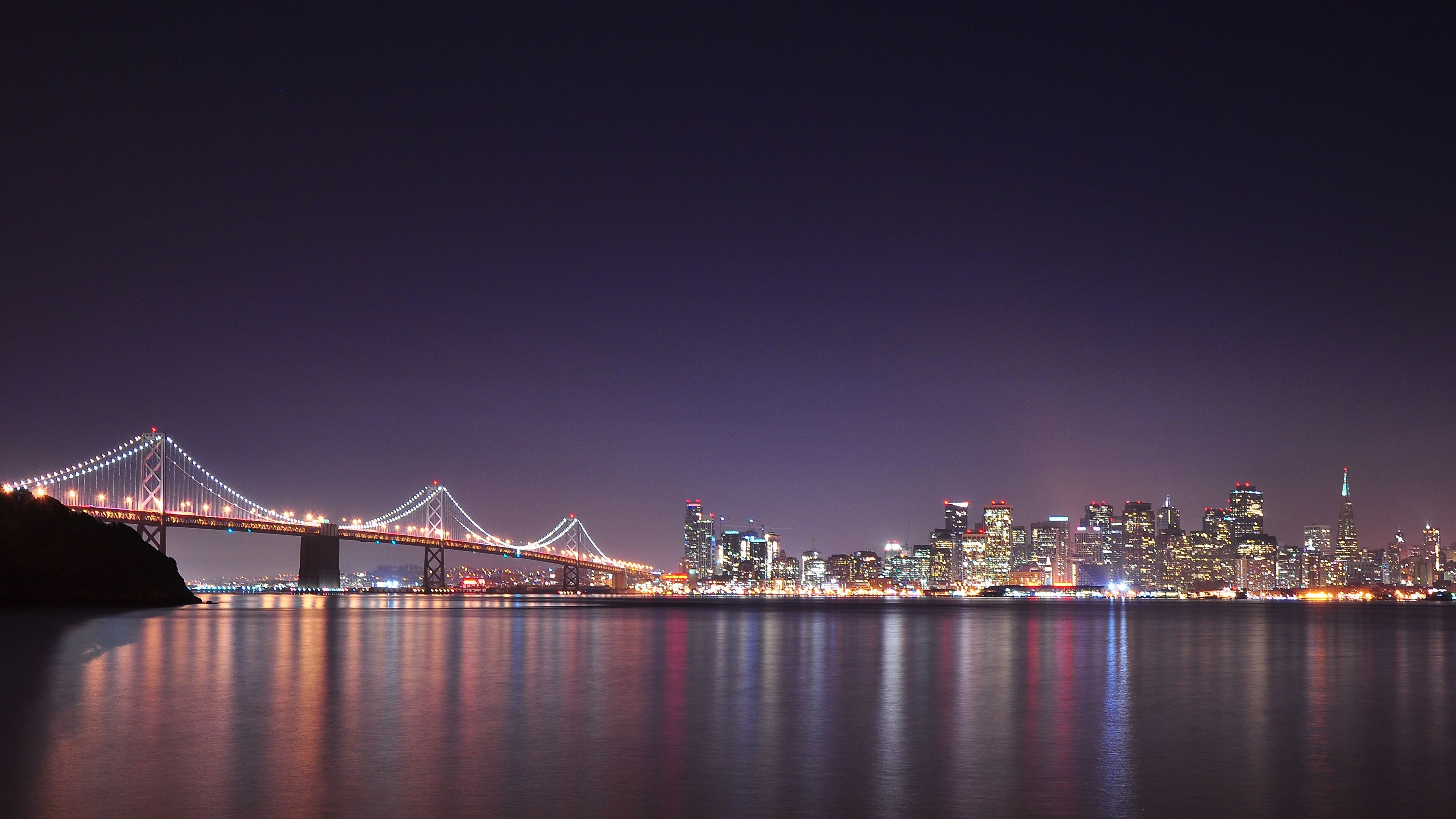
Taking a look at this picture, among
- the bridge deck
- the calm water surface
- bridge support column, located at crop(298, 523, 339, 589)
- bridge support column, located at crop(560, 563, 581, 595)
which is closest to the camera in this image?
the calm water surface

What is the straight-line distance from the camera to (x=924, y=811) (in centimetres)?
1036

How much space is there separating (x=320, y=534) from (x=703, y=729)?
327 ft

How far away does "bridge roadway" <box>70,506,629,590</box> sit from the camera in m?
89.2

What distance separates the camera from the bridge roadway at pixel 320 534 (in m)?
89.2

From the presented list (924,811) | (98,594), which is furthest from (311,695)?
(98,594)

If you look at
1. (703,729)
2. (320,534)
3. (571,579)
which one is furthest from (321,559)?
(703,729)

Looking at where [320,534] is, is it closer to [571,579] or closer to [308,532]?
[308,532]

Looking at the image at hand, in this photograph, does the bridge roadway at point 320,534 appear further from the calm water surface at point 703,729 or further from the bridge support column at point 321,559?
the calm water surface at point 703,729

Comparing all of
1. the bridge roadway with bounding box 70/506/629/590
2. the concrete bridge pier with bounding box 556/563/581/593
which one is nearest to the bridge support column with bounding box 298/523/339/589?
the bridge roadway with bounding box 70/506/629/590

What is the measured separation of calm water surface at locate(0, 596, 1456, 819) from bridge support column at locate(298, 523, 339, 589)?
73.3 meters

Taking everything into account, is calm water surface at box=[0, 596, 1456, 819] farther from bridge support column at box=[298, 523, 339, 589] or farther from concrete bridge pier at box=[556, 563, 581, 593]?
concrete bridge pier at box=[556, 563, 581, 593]

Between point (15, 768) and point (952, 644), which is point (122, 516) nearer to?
point (952, 644)

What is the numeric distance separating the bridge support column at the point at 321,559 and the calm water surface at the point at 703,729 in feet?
240

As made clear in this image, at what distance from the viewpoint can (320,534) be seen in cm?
10812
